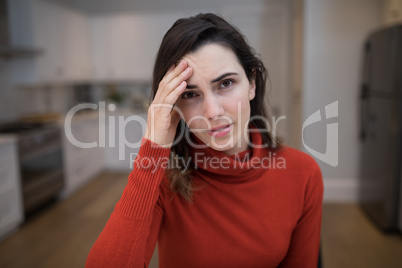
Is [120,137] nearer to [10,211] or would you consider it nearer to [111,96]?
[111,96]

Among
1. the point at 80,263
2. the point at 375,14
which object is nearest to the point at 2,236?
the point at 80,263

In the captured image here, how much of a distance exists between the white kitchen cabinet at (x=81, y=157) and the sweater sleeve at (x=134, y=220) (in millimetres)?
3289

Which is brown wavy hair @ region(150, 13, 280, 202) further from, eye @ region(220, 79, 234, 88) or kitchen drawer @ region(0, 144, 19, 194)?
kitchen drawer @ region(0, 144, 19, 194)

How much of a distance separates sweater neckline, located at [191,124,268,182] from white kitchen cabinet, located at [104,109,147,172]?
125 inches

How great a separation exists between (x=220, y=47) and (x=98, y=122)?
4.02 meters

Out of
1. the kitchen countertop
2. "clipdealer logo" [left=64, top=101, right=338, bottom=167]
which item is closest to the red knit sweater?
"clipdealer logo" [left=64, top=101, right=338, bottom=167]

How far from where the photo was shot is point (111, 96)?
17.1 ft

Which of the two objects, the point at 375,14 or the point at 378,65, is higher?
the point at 375,14

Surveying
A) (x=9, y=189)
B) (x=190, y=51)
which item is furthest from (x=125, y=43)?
A: (x=190, y=51)

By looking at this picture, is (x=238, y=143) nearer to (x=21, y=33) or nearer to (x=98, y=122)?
(x=21, y=33)

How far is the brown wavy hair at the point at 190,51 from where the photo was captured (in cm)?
89

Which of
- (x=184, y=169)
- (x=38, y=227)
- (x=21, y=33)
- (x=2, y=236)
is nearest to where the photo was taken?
(x=184, y=169)

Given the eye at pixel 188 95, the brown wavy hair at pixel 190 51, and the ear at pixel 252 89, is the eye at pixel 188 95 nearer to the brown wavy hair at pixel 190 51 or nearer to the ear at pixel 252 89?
the brown wavy hair at pixel 190 51

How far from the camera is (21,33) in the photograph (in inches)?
147
